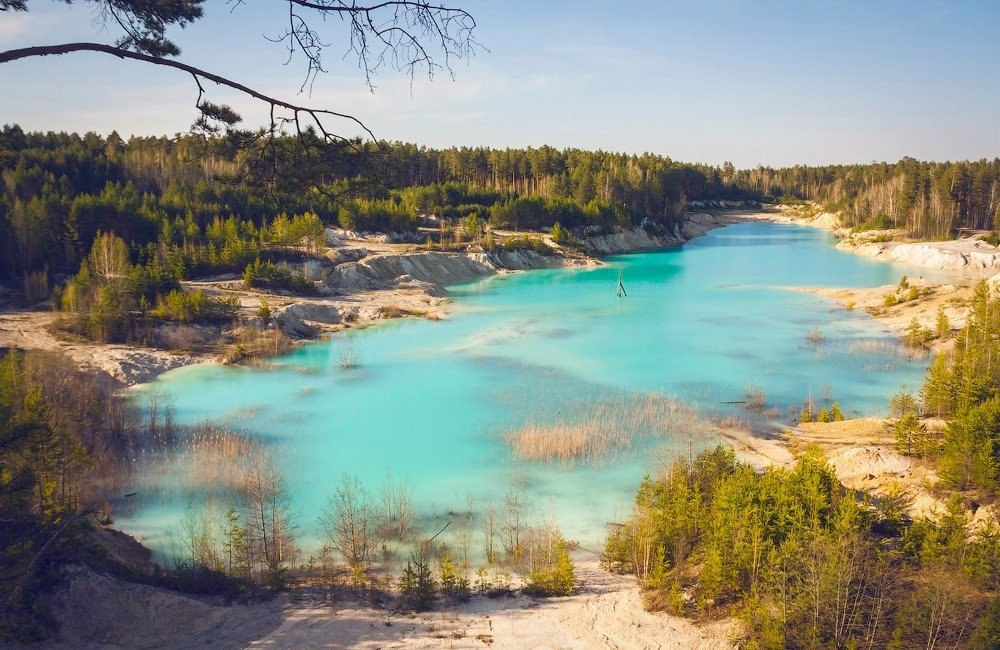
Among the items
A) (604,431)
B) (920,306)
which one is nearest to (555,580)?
(604,431)

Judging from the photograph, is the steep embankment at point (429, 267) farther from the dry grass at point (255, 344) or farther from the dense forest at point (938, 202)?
the dense forest at point (938, 202)

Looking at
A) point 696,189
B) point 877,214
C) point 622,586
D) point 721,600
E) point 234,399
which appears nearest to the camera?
point 721,600

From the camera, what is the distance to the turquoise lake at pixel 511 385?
61.2ft

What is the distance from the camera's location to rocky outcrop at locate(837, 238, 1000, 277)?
66.8 metres

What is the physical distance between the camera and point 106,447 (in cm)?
2047

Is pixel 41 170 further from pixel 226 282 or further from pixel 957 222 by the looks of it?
pixel 957 222

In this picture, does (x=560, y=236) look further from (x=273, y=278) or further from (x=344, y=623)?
(x=344, y=623)

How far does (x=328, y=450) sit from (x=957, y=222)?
103 m

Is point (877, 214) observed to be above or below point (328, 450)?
above

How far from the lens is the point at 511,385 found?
29.0m

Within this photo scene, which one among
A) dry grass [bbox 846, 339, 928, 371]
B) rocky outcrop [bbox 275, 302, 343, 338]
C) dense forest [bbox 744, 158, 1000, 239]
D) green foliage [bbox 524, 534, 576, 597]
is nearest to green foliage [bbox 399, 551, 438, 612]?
green foliage [bbox 524, 534, 576, 597]

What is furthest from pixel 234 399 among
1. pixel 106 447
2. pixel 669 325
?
pixel 669 325

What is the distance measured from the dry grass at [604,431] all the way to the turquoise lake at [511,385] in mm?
367

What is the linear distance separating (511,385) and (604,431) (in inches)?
283
